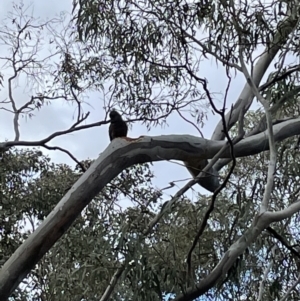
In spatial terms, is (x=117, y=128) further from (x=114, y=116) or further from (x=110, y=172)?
(x=110, y=172)

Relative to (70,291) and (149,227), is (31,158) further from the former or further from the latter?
(149,227)

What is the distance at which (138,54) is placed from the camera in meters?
4.30

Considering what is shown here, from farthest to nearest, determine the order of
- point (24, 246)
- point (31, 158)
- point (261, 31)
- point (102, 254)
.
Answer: point (31, 158) < point (261, 31) < point (102, 254) < point (24, 246)

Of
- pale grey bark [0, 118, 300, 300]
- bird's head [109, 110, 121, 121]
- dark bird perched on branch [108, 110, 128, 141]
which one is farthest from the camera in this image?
bird's head [109, 110, 121, 121]

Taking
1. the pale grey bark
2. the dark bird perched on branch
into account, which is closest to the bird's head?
the dark bird perched on branch

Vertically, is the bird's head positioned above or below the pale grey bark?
above

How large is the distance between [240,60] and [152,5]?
Answer: 2.85ft

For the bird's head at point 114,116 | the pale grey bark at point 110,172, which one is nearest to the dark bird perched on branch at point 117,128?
the bird's head at point 114,116

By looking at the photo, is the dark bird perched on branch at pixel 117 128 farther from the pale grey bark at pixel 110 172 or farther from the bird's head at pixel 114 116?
the pale grey bark at pixel 110 172

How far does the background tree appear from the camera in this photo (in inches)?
116

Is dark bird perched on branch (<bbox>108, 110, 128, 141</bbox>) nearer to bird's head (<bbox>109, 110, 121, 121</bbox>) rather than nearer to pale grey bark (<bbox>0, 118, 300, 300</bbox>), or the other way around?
bird's head (<bbox>109, 110, 121, 121</bbox>)

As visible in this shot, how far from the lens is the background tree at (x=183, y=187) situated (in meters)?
2.94

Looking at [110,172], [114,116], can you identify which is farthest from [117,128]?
[110,172]

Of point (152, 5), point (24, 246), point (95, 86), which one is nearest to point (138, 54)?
point (152, 5)
